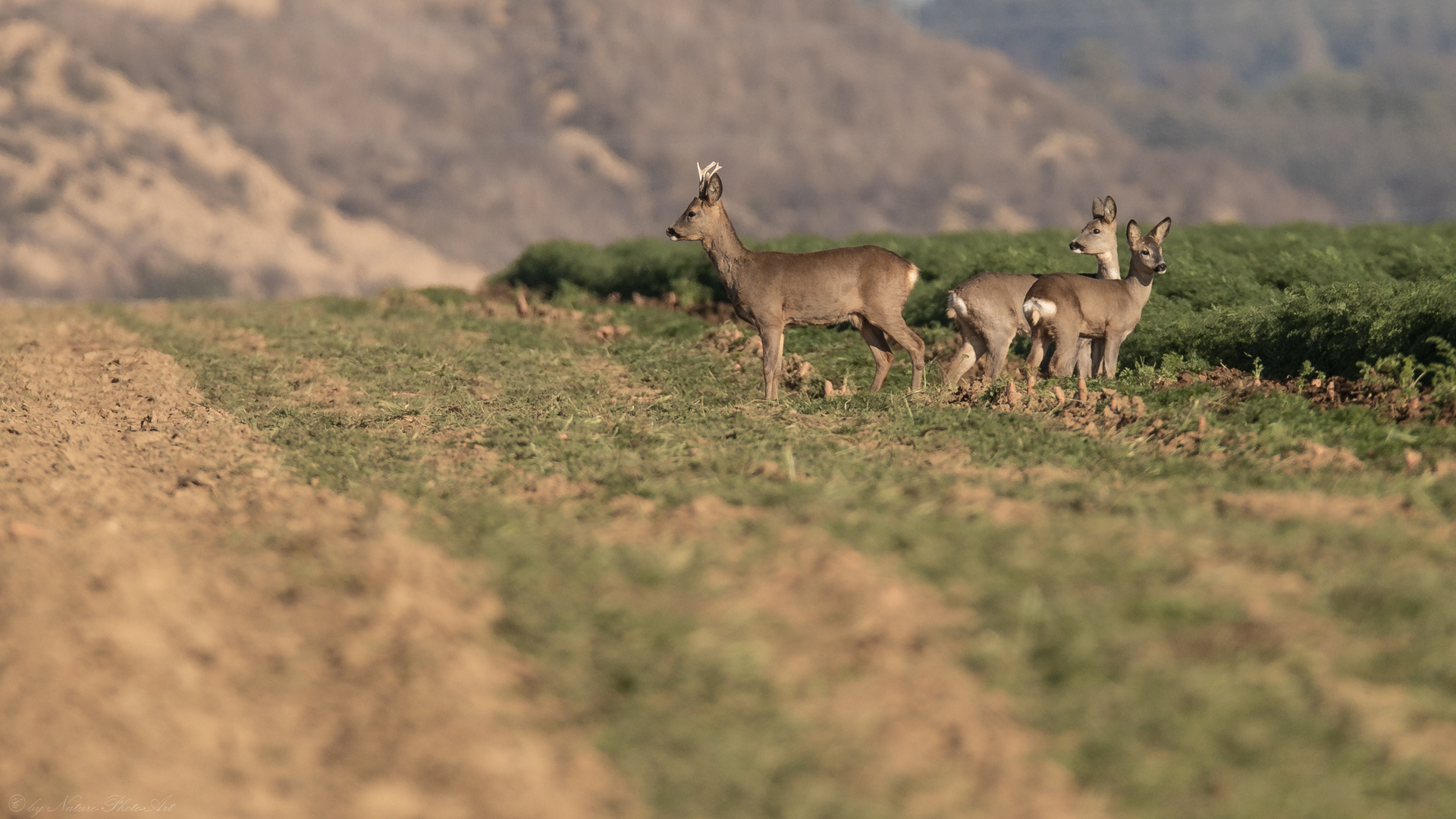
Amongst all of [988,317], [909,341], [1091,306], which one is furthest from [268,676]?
[1091,306]

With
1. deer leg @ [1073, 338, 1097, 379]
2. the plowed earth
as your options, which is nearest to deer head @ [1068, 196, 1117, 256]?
deer leg @ [1073, 338, 1097, 379]

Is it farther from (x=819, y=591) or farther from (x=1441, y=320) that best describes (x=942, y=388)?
(x=819, y=591)

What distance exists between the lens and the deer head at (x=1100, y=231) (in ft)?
46.0

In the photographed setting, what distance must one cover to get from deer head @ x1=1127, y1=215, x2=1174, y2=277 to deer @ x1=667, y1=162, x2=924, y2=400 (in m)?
2.46

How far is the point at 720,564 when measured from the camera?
6.46 metres

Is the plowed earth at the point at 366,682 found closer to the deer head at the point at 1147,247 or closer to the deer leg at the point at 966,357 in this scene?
the deer leg at the point at 966,357

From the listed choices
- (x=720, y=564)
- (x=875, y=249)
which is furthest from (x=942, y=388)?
(x=720, y=564)

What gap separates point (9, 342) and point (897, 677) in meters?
17.2

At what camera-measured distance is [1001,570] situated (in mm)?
6352

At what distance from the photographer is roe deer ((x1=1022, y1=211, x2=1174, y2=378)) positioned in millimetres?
12562

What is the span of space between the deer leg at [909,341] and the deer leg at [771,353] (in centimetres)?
111

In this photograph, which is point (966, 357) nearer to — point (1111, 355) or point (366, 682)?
point (1111, 355)

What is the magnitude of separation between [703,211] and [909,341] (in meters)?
2.60

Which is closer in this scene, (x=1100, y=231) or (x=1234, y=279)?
(x=1100, y=231)
